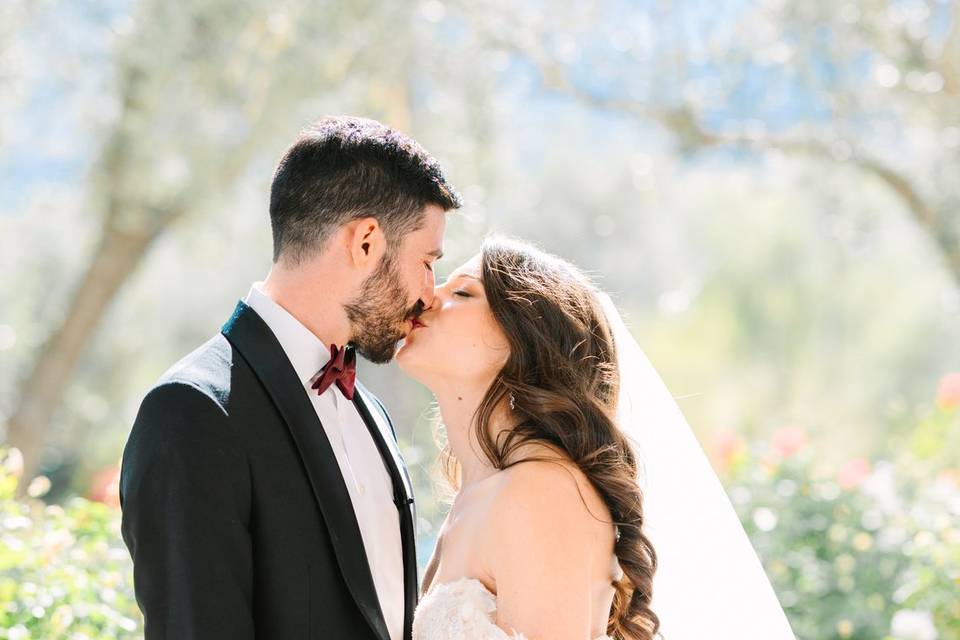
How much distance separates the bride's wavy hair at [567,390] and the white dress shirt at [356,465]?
30 cm

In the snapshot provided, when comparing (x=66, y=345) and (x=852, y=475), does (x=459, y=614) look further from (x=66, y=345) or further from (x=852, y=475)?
(x=66, y=345)

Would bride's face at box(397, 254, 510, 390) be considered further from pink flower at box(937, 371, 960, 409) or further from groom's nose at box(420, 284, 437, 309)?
pink flower at box(937, 371, 960, 409)

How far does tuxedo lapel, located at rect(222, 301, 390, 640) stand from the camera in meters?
2.02

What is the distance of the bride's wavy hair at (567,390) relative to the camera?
97.1 inches

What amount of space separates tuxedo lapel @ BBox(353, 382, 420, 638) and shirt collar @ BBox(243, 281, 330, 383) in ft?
0.95

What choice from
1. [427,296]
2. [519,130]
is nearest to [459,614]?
[427,296]

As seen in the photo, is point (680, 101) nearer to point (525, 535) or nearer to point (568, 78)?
point (568, 78)

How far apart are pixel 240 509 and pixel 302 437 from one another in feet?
0.67

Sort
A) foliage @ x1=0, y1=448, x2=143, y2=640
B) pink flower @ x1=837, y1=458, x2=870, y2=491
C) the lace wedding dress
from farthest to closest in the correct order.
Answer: pink flower @ x1=837, y1=458, x2=870, y2=491 < foliage @ x1=0, y1=448, x2=143, y2=640 < the lace wedding dress

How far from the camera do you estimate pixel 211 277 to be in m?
13.4

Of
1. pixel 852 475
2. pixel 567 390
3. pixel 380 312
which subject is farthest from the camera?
pixel 852 475

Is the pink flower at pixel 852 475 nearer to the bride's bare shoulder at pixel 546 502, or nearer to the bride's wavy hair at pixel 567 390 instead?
the bride's wavy hair at pixel 567 390

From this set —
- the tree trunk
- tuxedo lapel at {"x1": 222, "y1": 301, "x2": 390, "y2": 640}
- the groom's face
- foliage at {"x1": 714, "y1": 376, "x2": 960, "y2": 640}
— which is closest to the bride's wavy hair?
the groom's face

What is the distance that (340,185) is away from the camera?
2.23 metres
